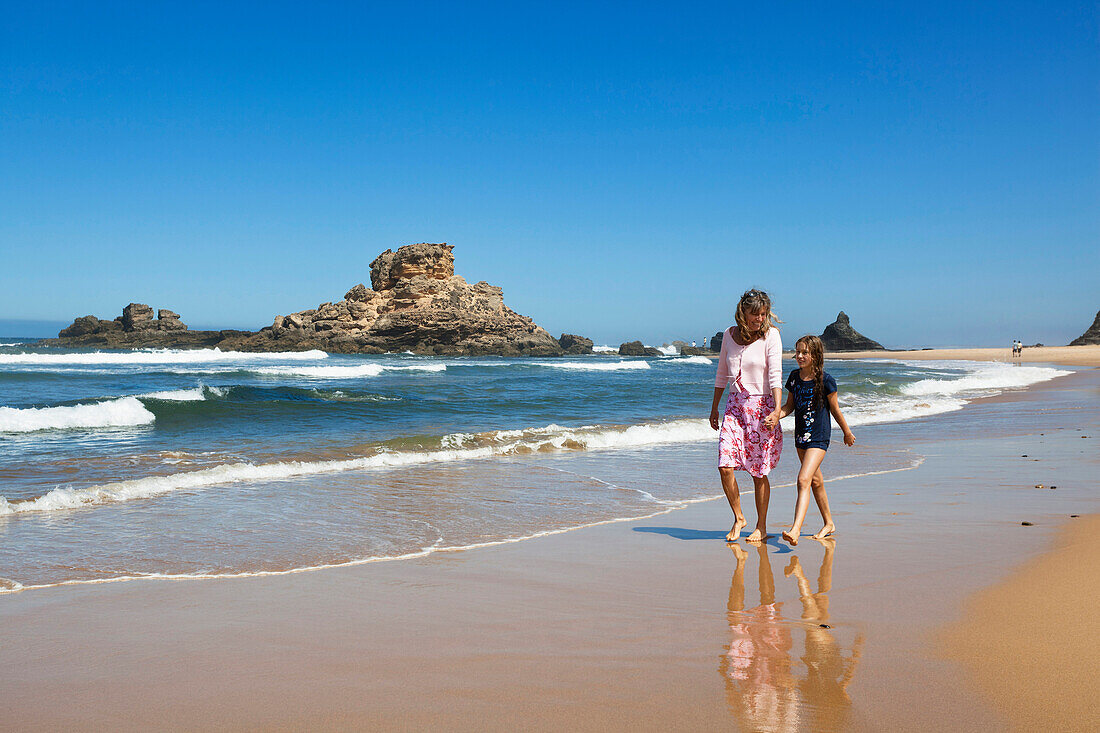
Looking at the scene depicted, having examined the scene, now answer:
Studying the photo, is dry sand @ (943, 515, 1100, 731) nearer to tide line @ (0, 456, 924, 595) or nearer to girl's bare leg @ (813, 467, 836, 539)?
girl's bare leg @ (813, 467, 836, 539)

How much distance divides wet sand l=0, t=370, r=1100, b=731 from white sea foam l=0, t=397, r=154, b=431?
1047cm

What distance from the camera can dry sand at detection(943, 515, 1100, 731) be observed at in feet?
7.39

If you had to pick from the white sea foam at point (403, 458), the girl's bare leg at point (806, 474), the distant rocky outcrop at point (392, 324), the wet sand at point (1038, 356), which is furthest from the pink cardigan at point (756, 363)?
the distant rocky outcrop at point (392, 324)

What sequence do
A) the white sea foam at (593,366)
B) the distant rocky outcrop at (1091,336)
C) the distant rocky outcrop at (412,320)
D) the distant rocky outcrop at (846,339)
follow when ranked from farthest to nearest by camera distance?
the distant rocky outcrop at (846,339) → the distant rocky outcrop at (1091,336) → the distant rocky outcrop at (412,320) → the white sea foam at (593,366)

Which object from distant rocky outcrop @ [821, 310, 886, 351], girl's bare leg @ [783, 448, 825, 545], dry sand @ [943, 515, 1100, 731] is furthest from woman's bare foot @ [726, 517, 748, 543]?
distant rocky outcrop @ [821, 310, 886, 351]

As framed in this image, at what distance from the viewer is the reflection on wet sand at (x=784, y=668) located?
2258 millimetres

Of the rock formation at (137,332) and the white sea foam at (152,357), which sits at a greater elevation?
the rock formation at (137,332)

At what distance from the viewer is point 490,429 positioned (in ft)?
43.0

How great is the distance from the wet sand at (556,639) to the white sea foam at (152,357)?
41808 mm

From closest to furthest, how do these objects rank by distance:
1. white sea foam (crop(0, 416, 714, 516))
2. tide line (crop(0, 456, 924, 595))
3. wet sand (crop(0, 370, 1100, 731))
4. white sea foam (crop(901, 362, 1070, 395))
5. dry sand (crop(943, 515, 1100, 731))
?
dry sand (crop(943, 515, 1100, 731))
wet sand (crop(0, 370, 1100, 731))
tide line (crop(0, 456, 924, 595))
white sea foam (crop(0, 416, 714, 516))
white sea foam (crop(901, 362, 1070, 395))

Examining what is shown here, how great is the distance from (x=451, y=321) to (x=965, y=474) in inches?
2421

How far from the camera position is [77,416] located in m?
13.3

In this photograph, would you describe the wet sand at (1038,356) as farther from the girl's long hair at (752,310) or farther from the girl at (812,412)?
the girl's long hair at (752,310)

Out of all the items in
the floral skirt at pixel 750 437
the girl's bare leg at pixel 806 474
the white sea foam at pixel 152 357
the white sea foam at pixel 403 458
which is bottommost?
the white sea foam at pixel 403 458
